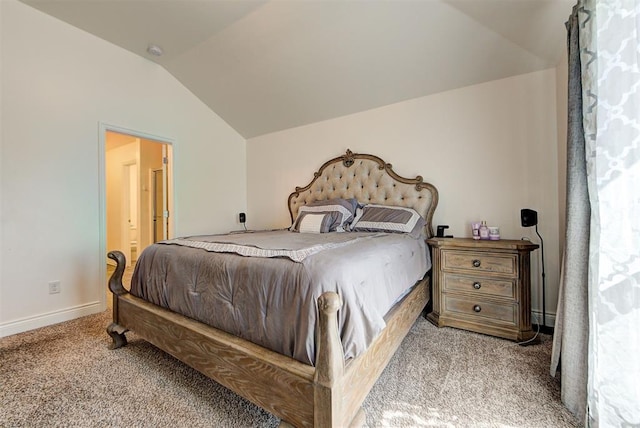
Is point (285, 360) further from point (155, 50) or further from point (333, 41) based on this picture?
point (155, 50)

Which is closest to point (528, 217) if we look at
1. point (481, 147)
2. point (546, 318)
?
point (481, 147)

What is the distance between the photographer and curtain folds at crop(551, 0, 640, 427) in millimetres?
1055

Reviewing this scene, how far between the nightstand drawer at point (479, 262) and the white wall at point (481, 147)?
1.73ft

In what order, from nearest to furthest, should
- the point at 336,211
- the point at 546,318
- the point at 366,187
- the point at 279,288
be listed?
the point at 279,288
the point at 546,318
the point at 336,211
the point at 366,187

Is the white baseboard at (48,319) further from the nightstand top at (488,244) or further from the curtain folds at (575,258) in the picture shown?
the curtain folds at (575,258)

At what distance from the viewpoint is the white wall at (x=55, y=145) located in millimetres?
2270

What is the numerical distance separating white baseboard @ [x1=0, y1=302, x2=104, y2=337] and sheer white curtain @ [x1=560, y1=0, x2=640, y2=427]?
387cm

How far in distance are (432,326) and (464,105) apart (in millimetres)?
2163

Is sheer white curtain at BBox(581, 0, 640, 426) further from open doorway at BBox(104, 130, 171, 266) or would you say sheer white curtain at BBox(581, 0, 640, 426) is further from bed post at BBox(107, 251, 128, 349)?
open doorway at BBox(104, 130, 171, 266)

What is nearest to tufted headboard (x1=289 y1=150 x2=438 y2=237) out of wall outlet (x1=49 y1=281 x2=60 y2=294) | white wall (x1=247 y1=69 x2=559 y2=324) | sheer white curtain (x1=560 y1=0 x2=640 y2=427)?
white wall (x1=247 y1=69 x2=559 y2=324)

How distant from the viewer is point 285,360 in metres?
1.08

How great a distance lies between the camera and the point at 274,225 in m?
4.12

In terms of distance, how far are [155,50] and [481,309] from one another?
419 cm

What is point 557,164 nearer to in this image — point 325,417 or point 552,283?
point 552,283
